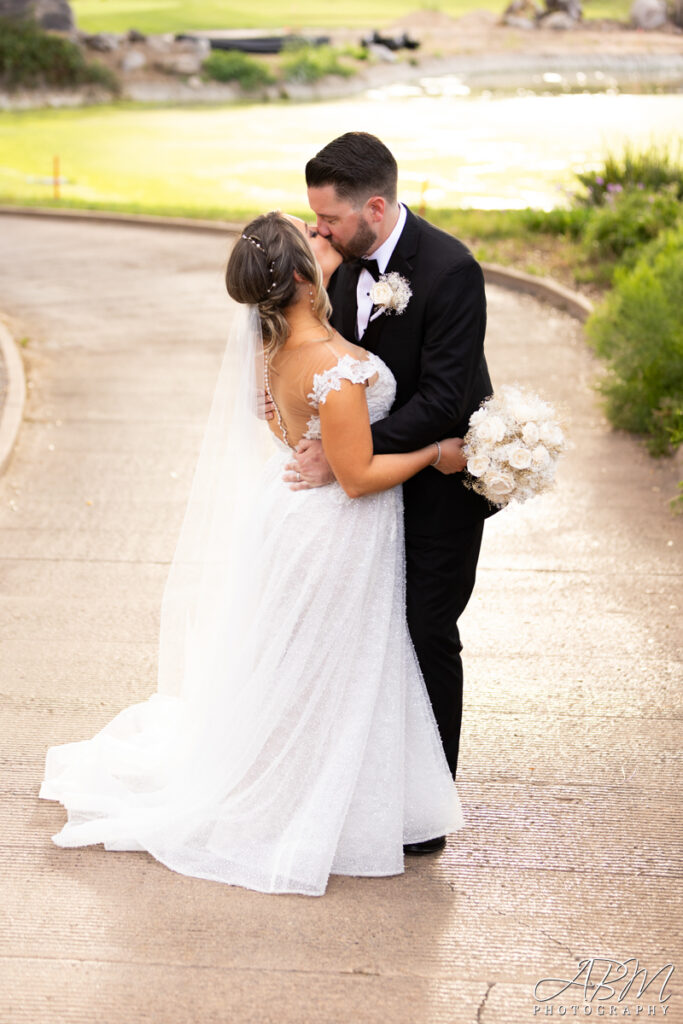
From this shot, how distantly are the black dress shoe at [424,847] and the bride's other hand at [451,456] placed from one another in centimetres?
126

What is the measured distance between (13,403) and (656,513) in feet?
16.0

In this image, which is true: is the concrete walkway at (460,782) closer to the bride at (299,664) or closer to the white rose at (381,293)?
the bride at (299,664)

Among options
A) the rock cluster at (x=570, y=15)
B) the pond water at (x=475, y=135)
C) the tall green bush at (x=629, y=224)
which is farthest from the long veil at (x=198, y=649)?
the rock cluster at (x=570, y=15)

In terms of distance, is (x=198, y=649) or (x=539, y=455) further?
(x=198, y=649)

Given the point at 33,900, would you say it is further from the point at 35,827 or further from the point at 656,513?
the point at 656,513

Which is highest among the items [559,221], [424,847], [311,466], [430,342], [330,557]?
[430,342]

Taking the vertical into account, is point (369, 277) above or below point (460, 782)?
above

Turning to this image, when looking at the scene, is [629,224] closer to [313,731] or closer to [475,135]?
[313,731]

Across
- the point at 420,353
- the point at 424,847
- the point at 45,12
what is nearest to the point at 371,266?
the point at 420,353

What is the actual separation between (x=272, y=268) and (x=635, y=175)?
42.5 ft

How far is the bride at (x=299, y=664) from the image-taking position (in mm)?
3359

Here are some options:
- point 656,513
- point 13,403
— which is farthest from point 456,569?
point 13,403

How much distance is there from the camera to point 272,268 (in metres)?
3.19

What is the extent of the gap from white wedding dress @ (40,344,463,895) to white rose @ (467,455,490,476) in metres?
0.31
